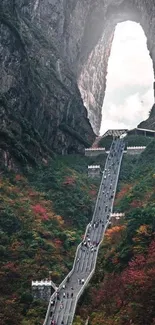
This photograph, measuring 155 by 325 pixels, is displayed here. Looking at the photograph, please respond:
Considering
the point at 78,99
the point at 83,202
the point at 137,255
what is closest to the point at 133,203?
the point at 83,202

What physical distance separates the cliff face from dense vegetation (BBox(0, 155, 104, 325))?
22.6 feet

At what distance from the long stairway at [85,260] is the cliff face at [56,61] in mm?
11883

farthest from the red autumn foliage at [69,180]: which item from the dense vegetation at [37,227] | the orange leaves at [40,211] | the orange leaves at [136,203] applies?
the orange leaves at [136,203]

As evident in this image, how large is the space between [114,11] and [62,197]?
219 feet

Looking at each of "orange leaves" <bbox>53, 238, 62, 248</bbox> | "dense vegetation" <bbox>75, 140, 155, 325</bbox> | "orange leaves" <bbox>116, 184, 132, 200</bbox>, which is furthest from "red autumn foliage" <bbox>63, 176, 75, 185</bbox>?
"orange leaves" <bbox>53, 238, 62, 248</bbox>

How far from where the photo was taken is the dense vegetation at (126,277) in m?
45.4

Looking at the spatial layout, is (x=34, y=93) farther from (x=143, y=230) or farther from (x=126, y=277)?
(x=126, y=277)

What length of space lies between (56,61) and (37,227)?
47.2 meters

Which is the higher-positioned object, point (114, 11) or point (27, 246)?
point (114, 11)

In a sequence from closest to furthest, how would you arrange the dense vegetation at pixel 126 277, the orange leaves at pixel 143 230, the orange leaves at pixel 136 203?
the dense vegetation at pixel 126 277 < the orange leaves at pixel 143 230 < the orange leaves at pixel 136 203

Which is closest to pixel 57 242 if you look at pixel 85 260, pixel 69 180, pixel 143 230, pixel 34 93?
pixel 85 260

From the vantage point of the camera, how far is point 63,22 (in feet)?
388

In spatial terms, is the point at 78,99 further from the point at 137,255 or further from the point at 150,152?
the point at 137,255

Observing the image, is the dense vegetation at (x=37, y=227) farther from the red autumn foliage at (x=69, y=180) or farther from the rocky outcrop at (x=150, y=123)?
the rocky outcrop at (x=150, y=123)
